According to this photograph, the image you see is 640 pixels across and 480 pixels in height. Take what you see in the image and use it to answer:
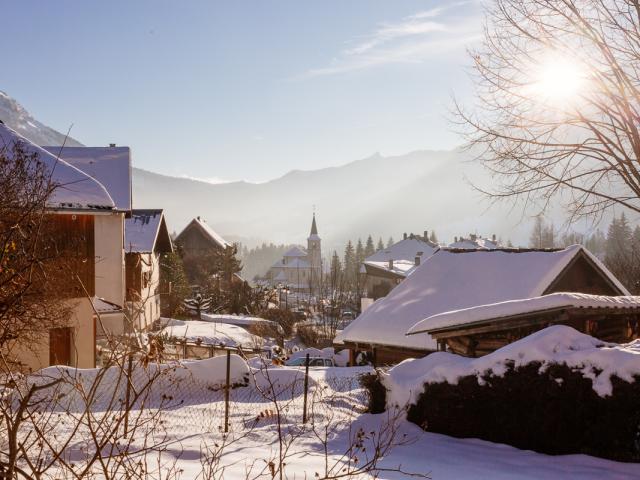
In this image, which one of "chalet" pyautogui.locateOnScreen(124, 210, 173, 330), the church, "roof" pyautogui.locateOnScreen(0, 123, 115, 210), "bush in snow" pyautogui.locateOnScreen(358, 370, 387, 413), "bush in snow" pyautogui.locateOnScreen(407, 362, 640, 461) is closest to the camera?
"bush in snow" pyautogui.locateOnScreen(407, 362, 640, 461)

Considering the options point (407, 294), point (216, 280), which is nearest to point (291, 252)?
point (216, 280)

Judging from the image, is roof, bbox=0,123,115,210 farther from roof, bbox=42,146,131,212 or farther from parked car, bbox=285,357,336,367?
parked car, bbox=285,357,336,367

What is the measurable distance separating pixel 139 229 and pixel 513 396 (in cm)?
2964

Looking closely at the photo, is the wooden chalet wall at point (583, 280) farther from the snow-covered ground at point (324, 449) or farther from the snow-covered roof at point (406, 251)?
the snow-covered roof at point (406, 251)

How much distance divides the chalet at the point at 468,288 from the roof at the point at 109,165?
11751 mm

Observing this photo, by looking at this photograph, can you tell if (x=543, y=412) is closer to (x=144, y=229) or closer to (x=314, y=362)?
(x=314, y=362)

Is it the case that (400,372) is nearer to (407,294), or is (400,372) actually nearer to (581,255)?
(407,294)

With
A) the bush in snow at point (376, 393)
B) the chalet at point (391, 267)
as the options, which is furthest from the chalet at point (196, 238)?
the bush in snow at point (376, 393)

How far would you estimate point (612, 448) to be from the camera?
27.4ft

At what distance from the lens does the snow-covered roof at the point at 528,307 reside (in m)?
12.6

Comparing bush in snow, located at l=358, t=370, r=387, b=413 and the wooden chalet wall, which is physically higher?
the wooden chalet wall

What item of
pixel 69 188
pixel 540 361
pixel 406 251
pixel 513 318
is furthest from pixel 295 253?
pixel 540 361

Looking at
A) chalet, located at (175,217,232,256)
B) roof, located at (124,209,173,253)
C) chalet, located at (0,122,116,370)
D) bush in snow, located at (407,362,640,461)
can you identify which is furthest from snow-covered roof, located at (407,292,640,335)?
chalet, located at (175,217,232,256)

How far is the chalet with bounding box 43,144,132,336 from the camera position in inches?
950
